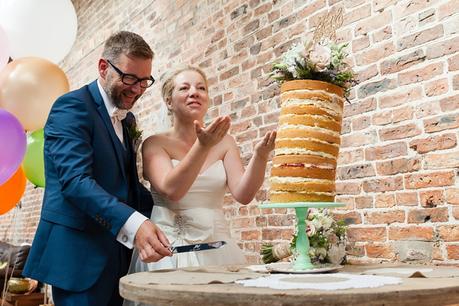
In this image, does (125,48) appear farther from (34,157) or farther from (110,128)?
(34,157)

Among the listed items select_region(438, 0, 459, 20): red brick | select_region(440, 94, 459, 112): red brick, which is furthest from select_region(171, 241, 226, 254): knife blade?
select_region(438, 0, 459, 20): red brick

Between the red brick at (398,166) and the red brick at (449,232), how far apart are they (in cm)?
27

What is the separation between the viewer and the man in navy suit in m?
1.68

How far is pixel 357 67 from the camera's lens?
2.51m

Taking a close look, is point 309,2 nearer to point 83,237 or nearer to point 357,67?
point 357,67

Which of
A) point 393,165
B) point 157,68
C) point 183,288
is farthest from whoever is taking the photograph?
point 157,68

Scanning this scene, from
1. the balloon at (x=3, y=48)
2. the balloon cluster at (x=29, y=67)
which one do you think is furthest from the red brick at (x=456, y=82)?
the balloon at (x=3, y=48)

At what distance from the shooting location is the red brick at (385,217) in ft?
7.43

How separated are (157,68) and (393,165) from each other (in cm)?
255

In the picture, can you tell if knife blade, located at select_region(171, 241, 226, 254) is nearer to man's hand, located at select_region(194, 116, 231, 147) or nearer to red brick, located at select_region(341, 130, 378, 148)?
man's hand, located at select_region(194, 116, 231, 147)

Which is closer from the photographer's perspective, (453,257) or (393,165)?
(453,257)

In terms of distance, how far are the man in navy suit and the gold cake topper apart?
107cm

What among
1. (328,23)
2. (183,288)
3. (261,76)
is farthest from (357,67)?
(183,288)

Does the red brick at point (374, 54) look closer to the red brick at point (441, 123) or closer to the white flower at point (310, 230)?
the red brick at point (441, 123)
